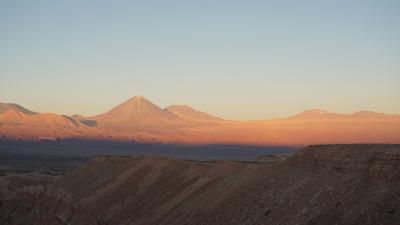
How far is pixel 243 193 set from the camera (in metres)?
32.4

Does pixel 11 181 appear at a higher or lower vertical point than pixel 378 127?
lower

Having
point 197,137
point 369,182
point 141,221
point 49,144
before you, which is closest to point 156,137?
point 197,137

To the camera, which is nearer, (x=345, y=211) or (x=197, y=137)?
(x=345, y=211)

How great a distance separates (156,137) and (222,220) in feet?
545

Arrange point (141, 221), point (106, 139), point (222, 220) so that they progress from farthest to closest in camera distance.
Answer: point (106, 139) → point (141, 221) → point (222, 220)

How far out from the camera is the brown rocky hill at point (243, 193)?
24.7 metres

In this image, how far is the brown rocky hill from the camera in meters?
24.7

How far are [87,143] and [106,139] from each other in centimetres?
761

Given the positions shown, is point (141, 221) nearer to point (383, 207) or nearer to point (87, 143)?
point (383, 207)

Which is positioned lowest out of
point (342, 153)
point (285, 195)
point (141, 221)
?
point (141, 221)

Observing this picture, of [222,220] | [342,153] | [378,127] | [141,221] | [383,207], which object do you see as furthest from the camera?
[378,127]

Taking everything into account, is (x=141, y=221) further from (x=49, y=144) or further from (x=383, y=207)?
(x=49, y=144)

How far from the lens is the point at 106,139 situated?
193750 millimetres

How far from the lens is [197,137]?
19638cm
